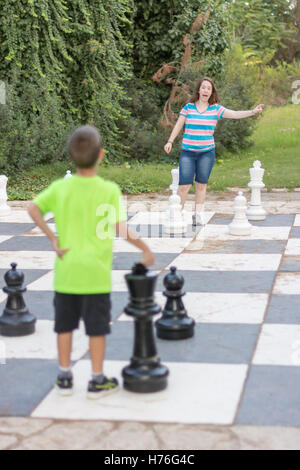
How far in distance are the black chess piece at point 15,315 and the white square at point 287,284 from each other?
1.83m

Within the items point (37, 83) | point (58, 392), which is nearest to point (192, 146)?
point (58, 392)

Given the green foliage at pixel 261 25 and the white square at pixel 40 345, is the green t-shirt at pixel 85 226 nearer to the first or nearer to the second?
the white square at pixel 40 345

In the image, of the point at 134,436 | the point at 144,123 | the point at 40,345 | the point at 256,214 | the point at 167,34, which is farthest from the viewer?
the point at 167,34

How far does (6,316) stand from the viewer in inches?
168

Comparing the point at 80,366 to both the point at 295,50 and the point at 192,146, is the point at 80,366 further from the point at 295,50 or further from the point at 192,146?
the point at 295,50

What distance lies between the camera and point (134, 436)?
2.89 metres

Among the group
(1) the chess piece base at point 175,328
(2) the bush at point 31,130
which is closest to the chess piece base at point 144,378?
(1) the chess piece base at point 175,328

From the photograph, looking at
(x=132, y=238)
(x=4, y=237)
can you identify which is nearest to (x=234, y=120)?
(x=4, y=237)

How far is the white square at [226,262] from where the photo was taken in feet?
19.2

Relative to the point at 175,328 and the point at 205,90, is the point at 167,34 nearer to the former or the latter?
the point at 205,90

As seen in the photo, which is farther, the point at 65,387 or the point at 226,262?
the point at 226,262

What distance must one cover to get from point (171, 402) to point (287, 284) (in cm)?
228

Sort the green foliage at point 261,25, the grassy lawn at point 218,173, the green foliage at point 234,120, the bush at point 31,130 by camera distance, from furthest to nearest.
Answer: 1. the green foliage at point 261,25
2. the green foliage at point 234,120
3. the bush at point 31,130
4. the grassy lawn at point 218,173

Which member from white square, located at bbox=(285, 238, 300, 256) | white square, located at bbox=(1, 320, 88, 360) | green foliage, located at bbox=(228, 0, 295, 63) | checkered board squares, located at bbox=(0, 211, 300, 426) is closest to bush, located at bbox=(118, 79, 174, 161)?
white square, located at bbox=(285, 238, 300, 256)
